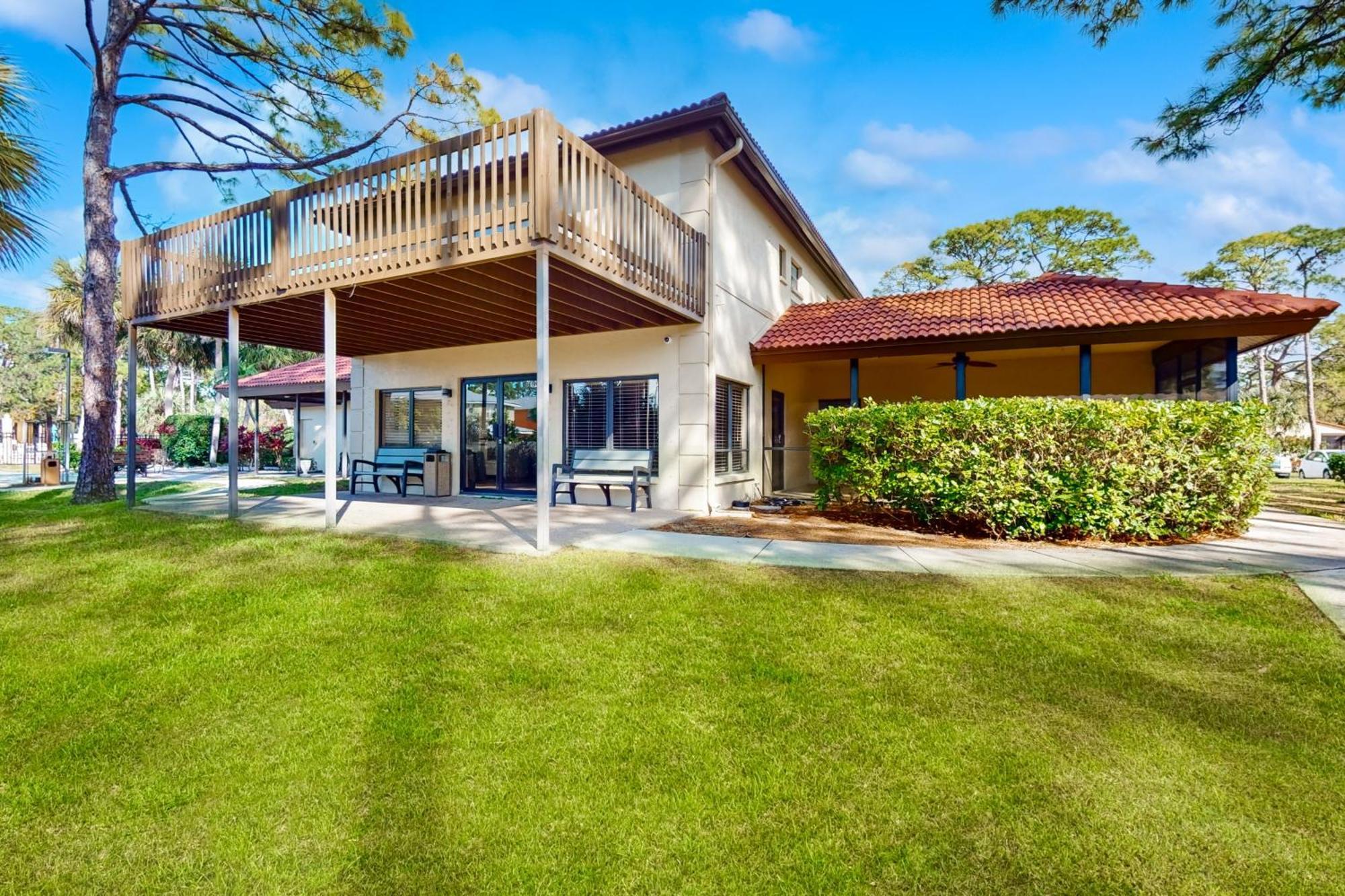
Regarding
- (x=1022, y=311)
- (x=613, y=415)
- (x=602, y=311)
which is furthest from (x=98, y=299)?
(x=1022, y=311)

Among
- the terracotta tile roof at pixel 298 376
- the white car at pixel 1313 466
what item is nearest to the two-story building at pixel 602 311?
the terracotta tile roof at pixel 298 376

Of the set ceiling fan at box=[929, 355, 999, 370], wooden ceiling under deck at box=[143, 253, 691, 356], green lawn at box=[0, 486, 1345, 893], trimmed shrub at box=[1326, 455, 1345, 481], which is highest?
wooden ceiling under deck at box=[143, 253, 691, 356]

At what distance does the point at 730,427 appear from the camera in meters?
9.94

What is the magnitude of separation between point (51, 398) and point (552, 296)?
57.7 meters

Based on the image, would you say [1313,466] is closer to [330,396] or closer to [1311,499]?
[1311,499]

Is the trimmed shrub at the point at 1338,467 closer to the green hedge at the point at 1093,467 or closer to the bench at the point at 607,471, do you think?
the green hedge at the point at 1093,467

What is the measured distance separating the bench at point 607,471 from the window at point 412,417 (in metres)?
3.16

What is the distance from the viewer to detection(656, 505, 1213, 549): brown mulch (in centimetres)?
641

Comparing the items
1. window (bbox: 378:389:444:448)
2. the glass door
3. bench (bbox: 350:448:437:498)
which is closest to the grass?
the glass door

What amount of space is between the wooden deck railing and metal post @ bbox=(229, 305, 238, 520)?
309 millimetres

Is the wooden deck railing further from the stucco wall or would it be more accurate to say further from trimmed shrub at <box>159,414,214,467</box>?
trimmed shrub at <box>159,414,214,467</box>

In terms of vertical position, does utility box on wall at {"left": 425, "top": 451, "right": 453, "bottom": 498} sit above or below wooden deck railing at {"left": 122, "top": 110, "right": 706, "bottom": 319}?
below

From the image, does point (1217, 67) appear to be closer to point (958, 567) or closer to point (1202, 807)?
point (958, 567)

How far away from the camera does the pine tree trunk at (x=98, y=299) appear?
898 cm
